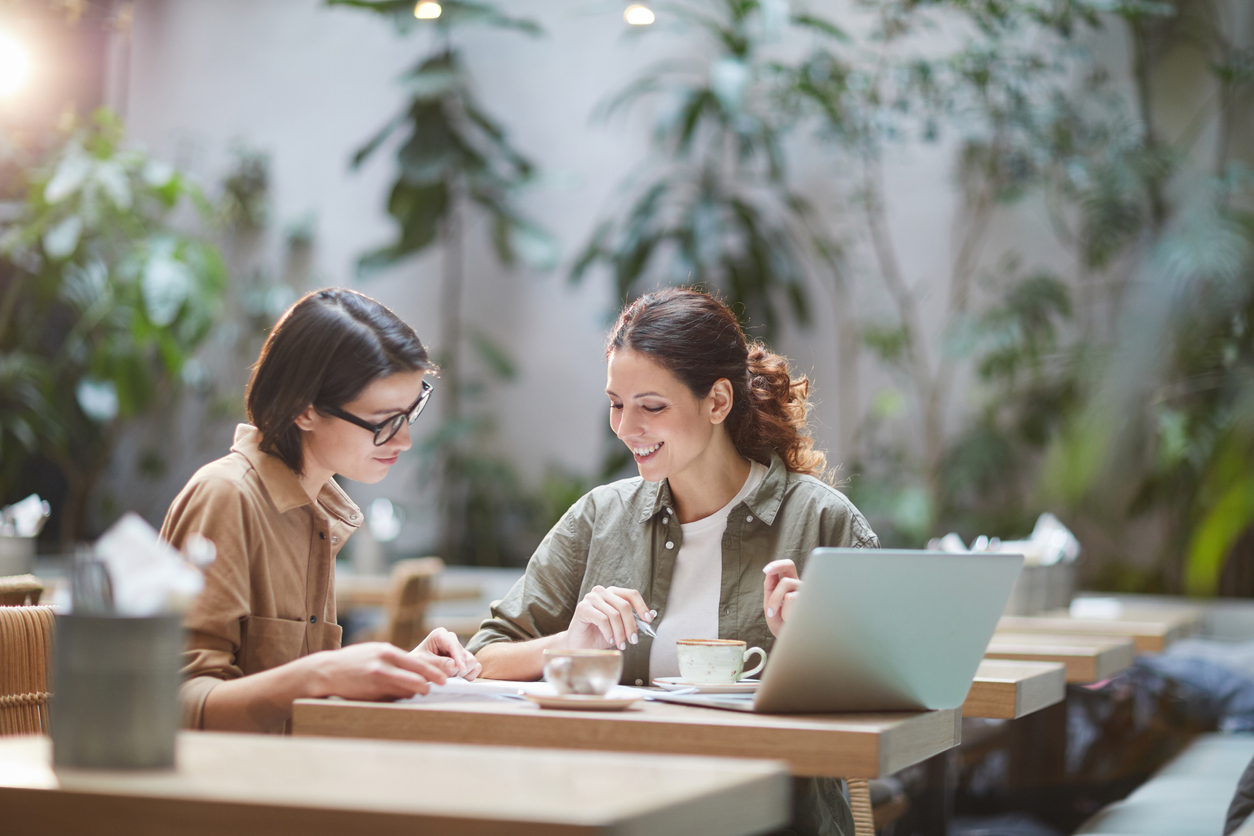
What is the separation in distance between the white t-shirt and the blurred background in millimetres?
2473

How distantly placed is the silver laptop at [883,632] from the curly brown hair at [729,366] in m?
0.79

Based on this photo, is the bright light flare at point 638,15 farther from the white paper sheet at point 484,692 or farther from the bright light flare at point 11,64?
the bright light flare at point 11,64

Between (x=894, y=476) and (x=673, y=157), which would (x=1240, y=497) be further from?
(x=673, y=157)

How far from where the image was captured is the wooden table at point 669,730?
1311 mm

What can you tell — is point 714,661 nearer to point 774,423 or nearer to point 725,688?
point 725,688

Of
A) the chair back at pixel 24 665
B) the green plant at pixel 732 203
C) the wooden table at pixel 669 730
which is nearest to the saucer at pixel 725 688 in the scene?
the wooden table at pixel 669 730

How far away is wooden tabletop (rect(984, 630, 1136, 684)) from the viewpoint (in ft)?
8.05

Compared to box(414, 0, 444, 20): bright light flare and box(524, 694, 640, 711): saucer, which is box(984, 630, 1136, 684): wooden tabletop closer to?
box(524, 694, 640, 711): saucer

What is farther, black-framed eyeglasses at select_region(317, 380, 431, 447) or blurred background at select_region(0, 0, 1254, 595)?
blurred background at select_region(0, 0, 1254, 595)

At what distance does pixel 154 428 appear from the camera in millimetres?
7211

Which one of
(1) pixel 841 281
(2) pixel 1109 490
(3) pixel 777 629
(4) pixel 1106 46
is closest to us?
(3) pixel 777 629

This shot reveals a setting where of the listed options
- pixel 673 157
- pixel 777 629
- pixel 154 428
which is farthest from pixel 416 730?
pixel 154 428

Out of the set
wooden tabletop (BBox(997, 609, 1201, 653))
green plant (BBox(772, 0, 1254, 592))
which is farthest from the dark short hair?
green plant (BBox(772, 0, 1254, 592))

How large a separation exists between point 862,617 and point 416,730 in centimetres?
50
